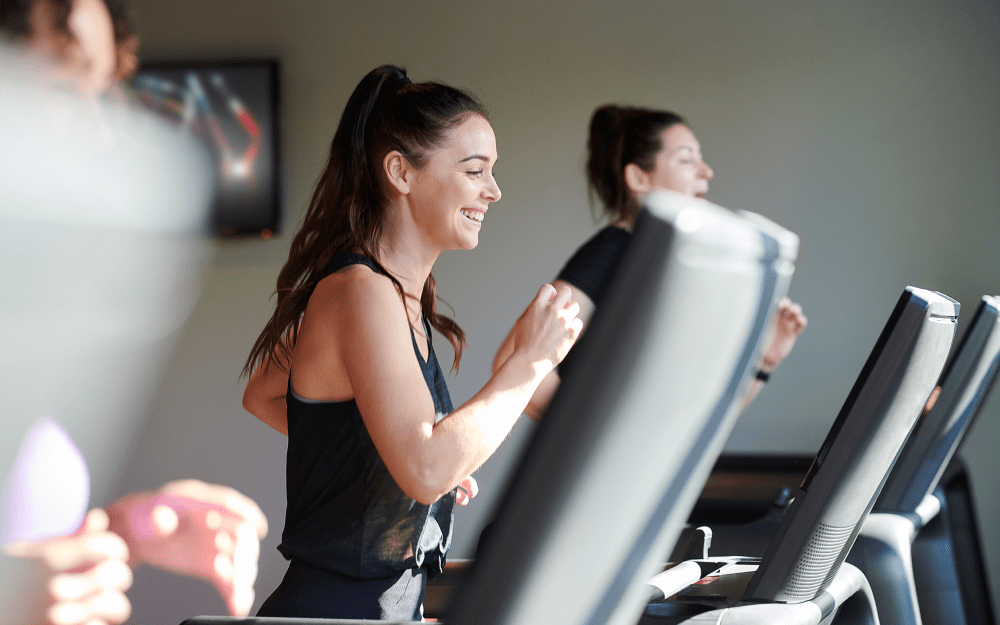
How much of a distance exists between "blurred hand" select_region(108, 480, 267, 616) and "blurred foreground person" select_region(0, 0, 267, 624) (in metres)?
0.01

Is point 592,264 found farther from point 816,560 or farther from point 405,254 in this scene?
point 816,560

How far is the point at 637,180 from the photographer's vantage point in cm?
220

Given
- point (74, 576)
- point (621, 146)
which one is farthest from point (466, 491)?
point (621, 146)

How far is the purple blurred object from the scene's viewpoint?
2.79 metres

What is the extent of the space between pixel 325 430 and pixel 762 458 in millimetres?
2072

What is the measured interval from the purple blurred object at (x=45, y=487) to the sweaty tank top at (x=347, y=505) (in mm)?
1924

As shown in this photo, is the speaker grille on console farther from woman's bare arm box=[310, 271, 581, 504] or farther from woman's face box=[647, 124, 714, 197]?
woman's face box=[647, 124, 714, 197]

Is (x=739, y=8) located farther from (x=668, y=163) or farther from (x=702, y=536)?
(x=702, y=536)

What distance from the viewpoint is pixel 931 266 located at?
10.0 ft

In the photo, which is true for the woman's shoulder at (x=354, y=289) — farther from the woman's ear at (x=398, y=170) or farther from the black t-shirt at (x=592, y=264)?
the black t-shirt at (x=592, y=264)

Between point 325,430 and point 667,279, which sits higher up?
point 667,279

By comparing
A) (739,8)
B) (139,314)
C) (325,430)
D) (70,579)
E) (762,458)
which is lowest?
(139,314)

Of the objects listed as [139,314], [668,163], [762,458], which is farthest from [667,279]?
[139,314]

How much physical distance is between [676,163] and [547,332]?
141cm
